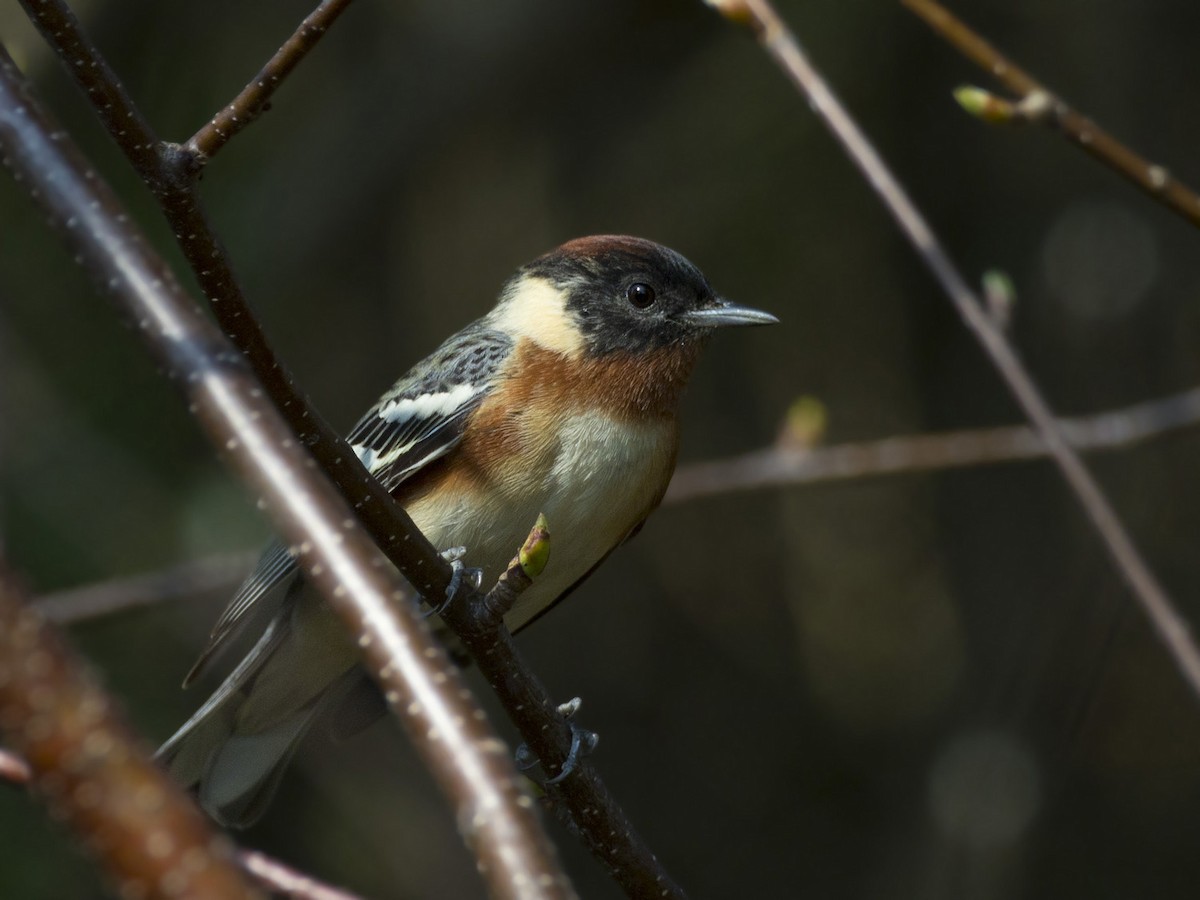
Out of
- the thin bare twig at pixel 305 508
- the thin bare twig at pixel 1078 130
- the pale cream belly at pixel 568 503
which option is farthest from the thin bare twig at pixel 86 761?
the pale cream belly at pixel 568 503

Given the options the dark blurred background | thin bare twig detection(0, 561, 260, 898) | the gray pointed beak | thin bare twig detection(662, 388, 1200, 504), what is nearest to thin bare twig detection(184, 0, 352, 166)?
thin bare twig detection(0, 561, 260, 898)

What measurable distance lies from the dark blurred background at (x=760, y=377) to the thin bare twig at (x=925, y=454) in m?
2.43

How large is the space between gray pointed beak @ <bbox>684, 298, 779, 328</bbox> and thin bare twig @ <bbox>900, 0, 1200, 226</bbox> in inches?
65.2

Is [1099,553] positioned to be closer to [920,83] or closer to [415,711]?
[920,83]

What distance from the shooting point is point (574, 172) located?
734 cm

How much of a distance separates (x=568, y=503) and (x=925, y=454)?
1.20 m

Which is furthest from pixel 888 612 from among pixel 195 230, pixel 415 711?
pixel 415 711

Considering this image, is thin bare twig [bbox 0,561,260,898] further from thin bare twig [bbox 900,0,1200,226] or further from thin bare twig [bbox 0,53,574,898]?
thin bare twig [bbox 900,0,1200,226]

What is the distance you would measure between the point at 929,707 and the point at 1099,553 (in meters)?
1.13

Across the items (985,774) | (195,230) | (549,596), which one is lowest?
(985,774)

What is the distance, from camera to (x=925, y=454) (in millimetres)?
4285

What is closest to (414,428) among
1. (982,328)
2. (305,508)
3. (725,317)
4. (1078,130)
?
(725,317)

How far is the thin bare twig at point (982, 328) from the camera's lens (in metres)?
2.33

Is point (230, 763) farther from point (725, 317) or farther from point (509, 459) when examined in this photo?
point (725, 317)
